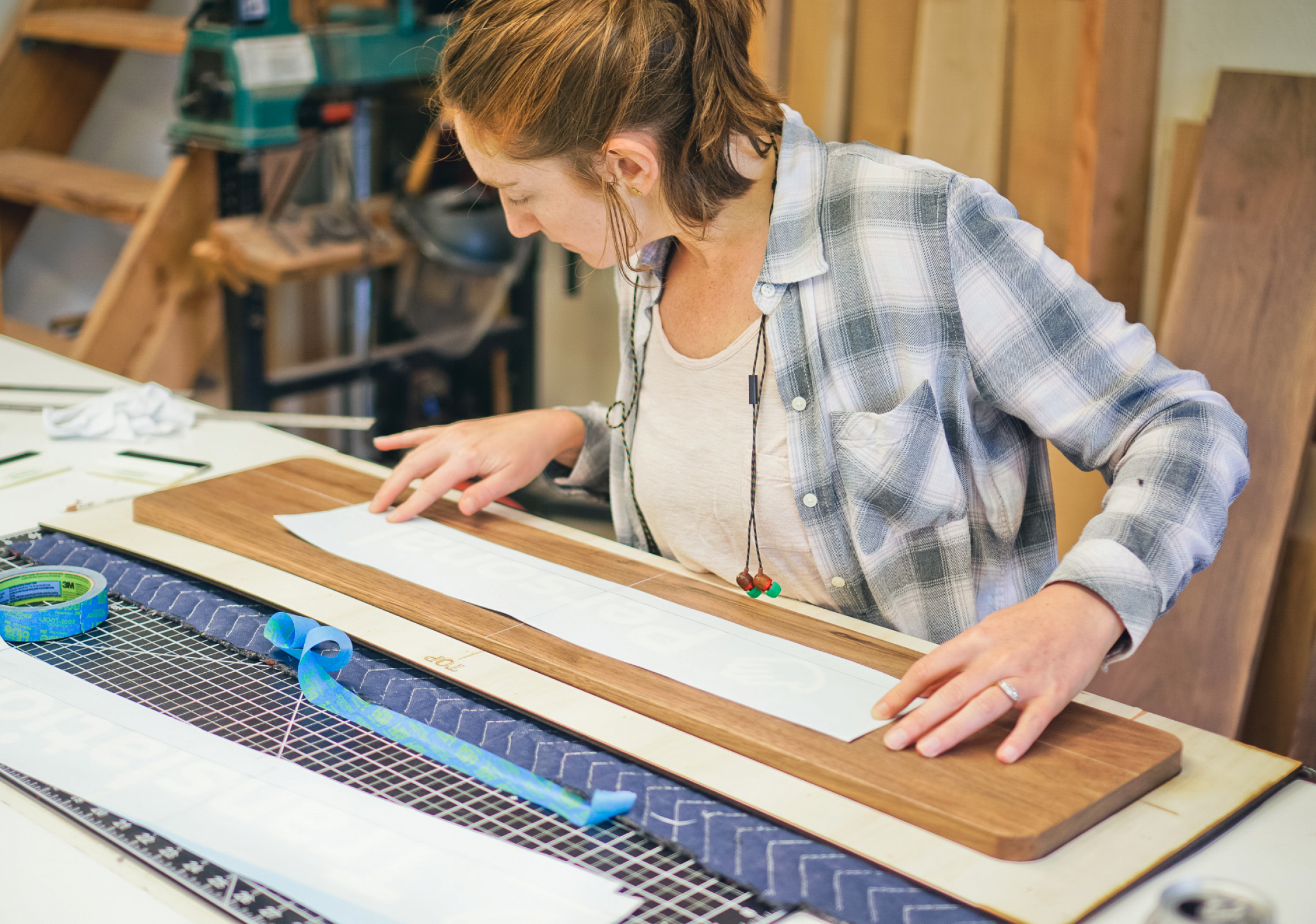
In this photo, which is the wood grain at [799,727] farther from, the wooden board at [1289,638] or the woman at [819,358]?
the wooden board at [1289,638]

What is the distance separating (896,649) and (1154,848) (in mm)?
287

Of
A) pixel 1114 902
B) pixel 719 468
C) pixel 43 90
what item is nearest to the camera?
pixel 1114 902

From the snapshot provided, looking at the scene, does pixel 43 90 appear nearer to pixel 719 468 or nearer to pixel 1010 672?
pixel 719 468

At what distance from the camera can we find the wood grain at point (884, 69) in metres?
2.17

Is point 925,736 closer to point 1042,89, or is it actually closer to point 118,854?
point 118,854

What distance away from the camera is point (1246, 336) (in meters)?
1.76

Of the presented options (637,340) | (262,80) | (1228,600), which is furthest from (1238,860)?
(262,80)

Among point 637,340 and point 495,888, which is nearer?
point 495,888

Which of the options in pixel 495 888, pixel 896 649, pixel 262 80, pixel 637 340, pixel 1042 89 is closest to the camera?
pixel 495 888

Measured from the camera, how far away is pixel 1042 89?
2006mm

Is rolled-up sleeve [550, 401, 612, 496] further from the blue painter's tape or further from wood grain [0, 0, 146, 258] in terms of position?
wood grain [0, 0, 146, 258]

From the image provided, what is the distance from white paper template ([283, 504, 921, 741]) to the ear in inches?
14.8

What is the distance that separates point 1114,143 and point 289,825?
5.34 feet

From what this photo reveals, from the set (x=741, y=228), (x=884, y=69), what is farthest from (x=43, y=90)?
(x=741, y=228)
